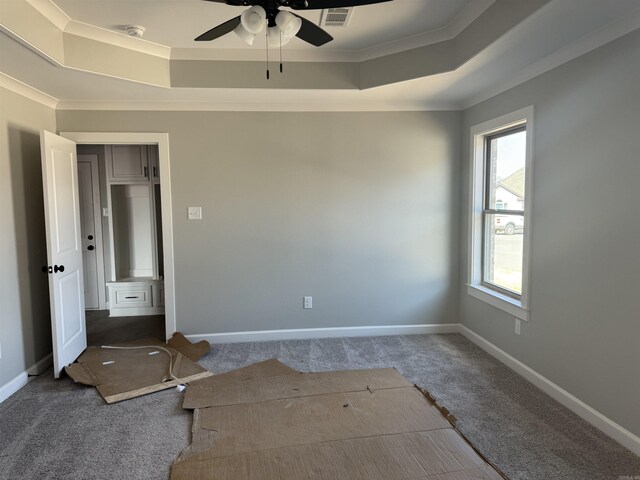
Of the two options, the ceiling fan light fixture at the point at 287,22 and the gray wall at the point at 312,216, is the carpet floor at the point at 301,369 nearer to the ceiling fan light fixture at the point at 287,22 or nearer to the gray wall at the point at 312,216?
the gray wall at the point at 312,216

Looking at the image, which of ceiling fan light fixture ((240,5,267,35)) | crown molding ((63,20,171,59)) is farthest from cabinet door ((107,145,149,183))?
ceiling fan light fixture ((240,5,267,35))

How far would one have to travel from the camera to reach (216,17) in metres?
2.76

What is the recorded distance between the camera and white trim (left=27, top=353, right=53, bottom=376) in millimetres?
3244

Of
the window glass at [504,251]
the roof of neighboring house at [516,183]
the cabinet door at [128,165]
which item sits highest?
the cabinet door at [128,165]

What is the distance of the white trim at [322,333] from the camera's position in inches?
159

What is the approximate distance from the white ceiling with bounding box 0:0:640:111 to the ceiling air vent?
0.72m

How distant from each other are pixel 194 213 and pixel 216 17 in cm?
181

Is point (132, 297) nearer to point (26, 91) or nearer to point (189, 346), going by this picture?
point (189, 346)

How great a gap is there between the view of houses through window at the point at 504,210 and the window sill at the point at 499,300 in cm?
9

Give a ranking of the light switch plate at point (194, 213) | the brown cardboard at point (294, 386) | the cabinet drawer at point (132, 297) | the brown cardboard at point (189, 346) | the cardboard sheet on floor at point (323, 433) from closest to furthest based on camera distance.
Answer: the cardboard sheet on floor at point (323, 433)
the brown cardboard at point (294, 386)
the brown cardboard at point (189, 346)
the light switch plate at point (194, 213)
the cabinet drawer at point (132, 297)

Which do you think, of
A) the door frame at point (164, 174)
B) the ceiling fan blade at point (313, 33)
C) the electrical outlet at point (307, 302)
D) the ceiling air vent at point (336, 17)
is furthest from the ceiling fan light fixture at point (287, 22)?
the electrical outlet at point (307, 302)

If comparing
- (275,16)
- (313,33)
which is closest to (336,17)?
(313,33)

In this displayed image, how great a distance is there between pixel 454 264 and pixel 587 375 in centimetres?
182


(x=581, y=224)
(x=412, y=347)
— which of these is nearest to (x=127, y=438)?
(x=412, y=347)
